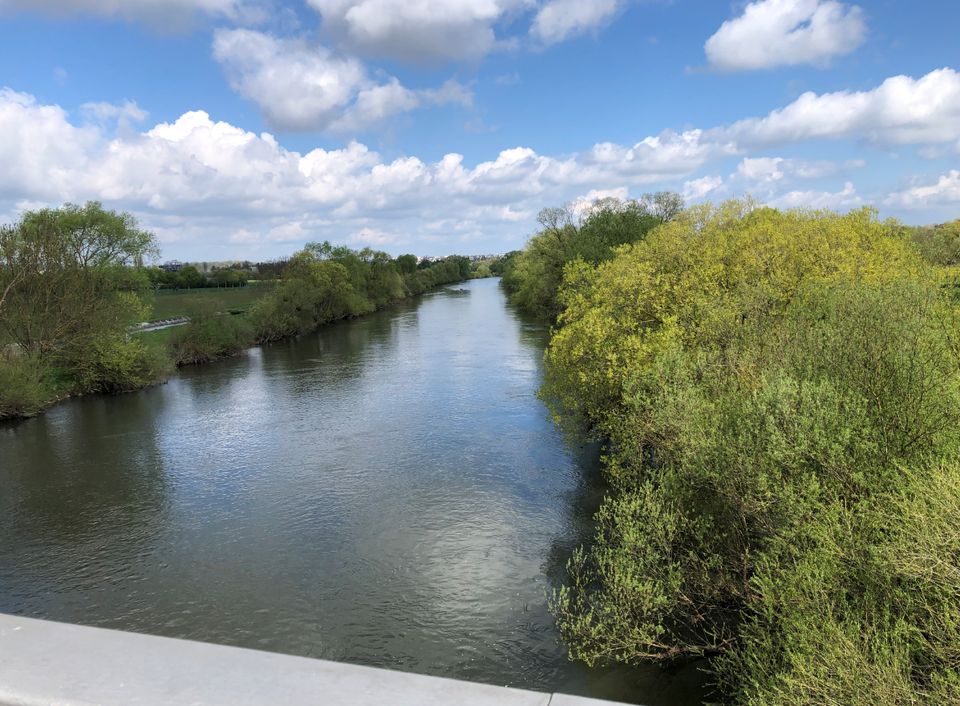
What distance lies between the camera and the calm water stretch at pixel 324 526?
1352 centimetres

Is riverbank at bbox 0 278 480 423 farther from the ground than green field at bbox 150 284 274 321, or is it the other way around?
green field at bbox 150 284 274 321

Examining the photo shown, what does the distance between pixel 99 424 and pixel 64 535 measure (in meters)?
14.8

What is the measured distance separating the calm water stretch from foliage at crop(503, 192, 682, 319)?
1634 cm

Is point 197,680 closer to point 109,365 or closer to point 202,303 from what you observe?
point 109,365

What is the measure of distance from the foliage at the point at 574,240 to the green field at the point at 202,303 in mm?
28077

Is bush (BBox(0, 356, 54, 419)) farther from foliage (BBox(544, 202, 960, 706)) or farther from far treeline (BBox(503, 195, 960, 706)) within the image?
foliage (BBox(544, 202, 960, 706))

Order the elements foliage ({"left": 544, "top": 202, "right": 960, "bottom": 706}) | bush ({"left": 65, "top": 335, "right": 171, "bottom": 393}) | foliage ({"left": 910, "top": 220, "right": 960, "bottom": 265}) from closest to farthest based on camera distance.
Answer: foliage ({"left": 544, "top": 202, "right": 960, "bottom": 706}) < bush ({"left": 65, "top": 335, "right": 171, "bottom": 393}) < foliage ({"left": 910, "top": 220, "right": 960, "bottom": 265})

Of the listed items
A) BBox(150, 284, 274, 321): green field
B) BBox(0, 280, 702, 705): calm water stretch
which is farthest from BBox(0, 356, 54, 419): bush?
BBox(150, 284, 274, 321): green field

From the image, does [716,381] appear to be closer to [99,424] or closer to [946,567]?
[946,567]

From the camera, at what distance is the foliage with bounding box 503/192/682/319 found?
48938 mm

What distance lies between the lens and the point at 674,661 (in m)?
12.1

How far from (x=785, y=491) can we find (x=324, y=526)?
13.1 metres

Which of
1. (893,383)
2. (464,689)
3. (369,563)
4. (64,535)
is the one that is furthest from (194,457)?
(464,689)

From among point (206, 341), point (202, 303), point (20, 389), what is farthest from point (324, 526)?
point (202, 303)
